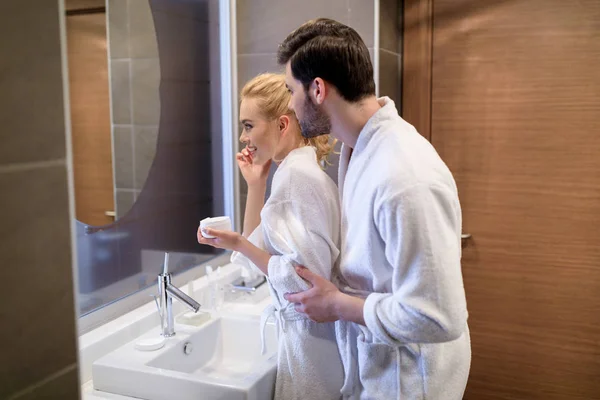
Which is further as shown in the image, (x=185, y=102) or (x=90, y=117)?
(x=185, y=102)

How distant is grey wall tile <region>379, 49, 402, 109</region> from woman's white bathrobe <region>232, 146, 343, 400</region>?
92 cm

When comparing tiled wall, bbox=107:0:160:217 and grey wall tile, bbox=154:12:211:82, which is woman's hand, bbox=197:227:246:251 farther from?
grey wall tile, bbox=154:12:211:82

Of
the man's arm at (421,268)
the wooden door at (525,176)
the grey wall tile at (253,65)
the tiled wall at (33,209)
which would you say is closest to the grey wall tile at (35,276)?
the tiled wall at (33,209)

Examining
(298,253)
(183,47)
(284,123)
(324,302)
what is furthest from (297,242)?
(183,47)

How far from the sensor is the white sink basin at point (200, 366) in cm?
140

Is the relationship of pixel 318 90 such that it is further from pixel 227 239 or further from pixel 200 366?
pixel 200 366

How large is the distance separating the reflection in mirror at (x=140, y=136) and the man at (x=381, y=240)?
0.65 metres

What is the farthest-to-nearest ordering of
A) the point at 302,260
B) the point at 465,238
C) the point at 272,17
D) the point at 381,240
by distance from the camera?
the point at 465,238
the point at 272,17
the point at 302,260
the point at 381,240

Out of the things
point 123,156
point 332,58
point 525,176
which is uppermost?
point 332,58

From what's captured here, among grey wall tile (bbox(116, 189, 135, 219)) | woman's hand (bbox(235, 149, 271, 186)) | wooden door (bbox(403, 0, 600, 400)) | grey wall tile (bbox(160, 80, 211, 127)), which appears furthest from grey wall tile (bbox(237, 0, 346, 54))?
grey wall tile (bbox(116, 189, 135, 219))

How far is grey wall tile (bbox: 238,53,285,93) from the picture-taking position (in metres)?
2.31

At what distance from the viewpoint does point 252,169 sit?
71.3 inches

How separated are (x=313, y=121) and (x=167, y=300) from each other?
0.67 metres

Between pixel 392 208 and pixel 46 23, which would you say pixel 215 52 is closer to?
pixel 392 208
